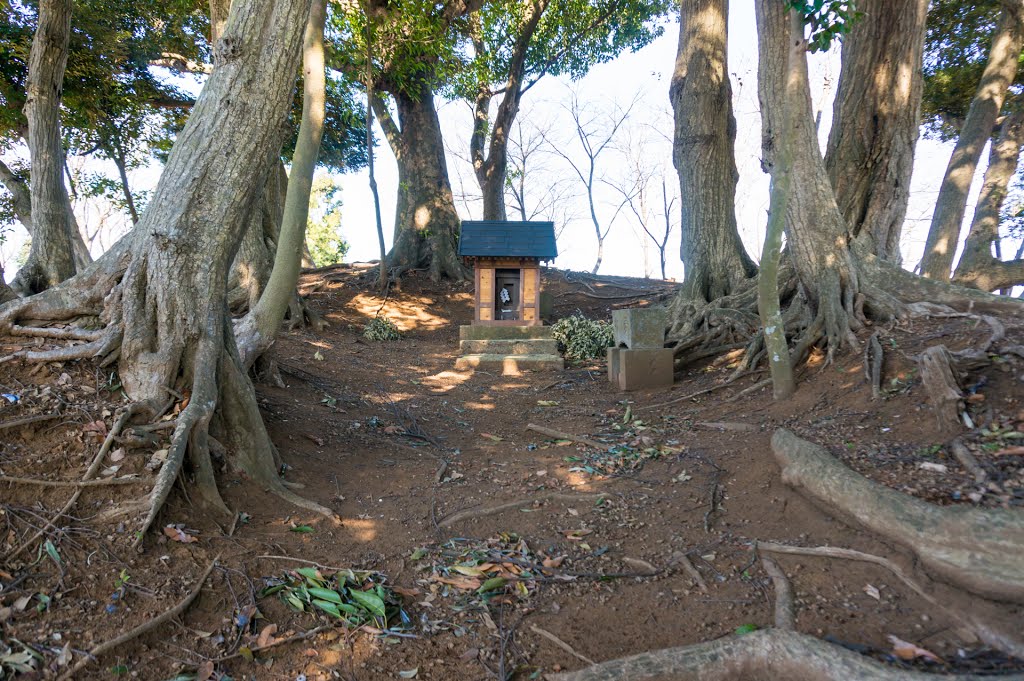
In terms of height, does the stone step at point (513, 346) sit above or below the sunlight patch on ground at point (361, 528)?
above

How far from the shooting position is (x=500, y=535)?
13.0 ft

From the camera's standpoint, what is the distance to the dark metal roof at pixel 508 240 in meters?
11.5

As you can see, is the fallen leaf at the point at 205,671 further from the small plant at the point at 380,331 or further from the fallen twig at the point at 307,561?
the small plant at the point at 380,331

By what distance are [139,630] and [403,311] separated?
11.7 m

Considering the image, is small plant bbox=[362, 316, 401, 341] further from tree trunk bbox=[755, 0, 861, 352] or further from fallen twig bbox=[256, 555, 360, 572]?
fallen twig bbox=[256, 555, 360, 572]

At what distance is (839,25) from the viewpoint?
486 cm

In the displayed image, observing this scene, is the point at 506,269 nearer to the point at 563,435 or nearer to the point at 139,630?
the point at 563,435

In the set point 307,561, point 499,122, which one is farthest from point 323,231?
point 307,561

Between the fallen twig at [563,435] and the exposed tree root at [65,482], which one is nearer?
the exposed tree root at [65,482]

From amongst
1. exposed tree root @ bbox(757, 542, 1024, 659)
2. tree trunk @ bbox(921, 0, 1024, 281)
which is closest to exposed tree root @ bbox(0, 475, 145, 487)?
exposed tree root @ bbox(757, 542, 1024, 659)

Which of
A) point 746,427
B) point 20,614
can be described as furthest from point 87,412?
point 746,427

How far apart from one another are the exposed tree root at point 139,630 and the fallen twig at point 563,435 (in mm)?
3640

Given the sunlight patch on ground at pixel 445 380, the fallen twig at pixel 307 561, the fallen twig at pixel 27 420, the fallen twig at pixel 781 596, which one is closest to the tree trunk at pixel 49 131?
the fallen twig at pixel 27 420

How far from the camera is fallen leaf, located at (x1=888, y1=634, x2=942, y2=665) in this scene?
2.55m
